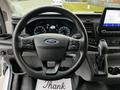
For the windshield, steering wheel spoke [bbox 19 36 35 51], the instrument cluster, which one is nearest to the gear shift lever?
the instrument cluster

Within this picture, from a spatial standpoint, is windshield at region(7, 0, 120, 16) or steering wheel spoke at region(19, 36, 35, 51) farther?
windshield at region(7, 0, 120, 16)

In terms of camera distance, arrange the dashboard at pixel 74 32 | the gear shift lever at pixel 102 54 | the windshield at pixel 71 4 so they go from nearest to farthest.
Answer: the gear shift lever at pixel 102 54, the dashboard at pixel 74 32, the windshield at pixel 71 4

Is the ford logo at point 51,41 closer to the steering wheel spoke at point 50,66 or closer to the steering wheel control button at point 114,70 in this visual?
the steering wheel spoke at point 50,66

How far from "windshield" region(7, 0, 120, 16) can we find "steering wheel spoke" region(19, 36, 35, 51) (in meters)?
0.83

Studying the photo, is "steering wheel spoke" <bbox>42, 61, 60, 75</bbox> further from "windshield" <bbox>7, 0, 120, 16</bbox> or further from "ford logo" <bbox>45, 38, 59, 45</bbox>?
"windshield" <bbox>7, 0, 120, 16</bbox>

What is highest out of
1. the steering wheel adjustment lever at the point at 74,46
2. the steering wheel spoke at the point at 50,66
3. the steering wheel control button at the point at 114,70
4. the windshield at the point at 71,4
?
the windshield at the point at 71,4

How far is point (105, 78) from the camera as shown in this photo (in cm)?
158

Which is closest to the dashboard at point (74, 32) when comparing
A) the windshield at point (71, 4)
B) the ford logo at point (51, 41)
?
the ford logo at point (51, 41)

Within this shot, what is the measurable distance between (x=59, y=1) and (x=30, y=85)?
772 mm

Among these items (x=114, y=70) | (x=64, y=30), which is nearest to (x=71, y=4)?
(x=64, y=30)

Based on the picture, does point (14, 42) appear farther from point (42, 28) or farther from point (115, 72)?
point (115, 72)

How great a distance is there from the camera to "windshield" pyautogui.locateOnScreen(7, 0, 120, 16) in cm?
210

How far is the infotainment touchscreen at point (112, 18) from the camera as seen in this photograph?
1727 mm

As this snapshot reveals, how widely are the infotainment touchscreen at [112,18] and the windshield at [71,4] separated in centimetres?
38
